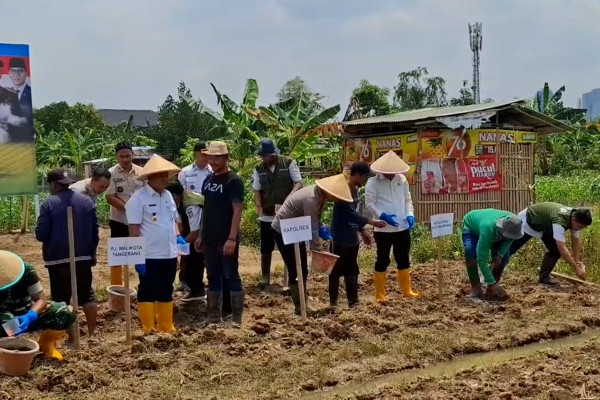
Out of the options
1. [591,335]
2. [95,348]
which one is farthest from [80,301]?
[591,335]

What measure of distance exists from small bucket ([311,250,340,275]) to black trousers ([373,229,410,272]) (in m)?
1.10

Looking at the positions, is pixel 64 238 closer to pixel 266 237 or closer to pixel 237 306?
pixel 237 306

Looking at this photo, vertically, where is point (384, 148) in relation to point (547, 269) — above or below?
above

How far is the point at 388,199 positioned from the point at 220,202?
77.6 inches

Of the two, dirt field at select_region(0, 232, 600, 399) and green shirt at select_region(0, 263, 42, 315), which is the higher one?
green shirt at select_region(0, 263, 42, 315)

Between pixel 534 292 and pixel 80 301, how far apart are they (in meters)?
4.86

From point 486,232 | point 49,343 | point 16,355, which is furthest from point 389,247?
point 16,355

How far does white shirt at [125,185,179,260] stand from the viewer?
5.85 metres

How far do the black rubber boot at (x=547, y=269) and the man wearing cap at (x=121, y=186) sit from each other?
186 inches

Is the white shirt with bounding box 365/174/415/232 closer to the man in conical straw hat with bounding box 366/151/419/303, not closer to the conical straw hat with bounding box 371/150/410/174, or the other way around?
the man in conical straw hat with bounding box 366/151/419/303

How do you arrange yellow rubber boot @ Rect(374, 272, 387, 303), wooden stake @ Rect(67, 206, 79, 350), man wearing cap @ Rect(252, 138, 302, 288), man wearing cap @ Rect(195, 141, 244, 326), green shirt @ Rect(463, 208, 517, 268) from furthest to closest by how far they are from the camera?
man wearing cap @ Rect(252, 138, 302, 288) < yellow rubber boot @ Rect(374, 272, 387, 303) < green shirt @ Rect(463, 208, 517, 268) < man wearing cap @ Rect(195, 141, 244, 326) < wooden stake @ Rect(67, 206, 79, 350)

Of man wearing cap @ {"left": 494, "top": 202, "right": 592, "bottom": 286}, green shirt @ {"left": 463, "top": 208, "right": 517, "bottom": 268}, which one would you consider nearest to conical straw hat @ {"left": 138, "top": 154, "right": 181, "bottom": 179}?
green shirt @ {"left": 463, "top": 208, "right": 517, "bottom": 268}

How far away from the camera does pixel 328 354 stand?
5.40 metres

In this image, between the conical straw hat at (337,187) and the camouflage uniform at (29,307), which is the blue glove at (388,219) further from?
the camouflage uniform at (29,307)
